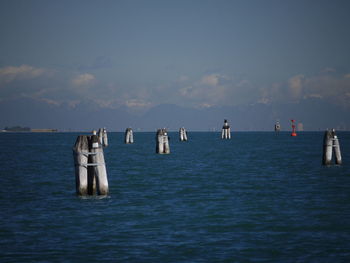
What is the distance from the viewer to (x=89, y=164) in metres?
20.2

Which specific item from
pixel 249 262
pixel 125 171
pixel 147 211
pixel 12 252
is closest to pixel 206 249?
pixel 249 262

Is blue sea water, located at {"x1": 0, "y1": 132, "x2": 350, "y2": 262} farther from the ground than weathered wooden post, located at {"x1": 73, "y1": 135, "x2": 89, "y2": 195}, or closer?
closer

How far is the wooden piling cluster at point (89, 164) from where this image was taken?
20.3 m

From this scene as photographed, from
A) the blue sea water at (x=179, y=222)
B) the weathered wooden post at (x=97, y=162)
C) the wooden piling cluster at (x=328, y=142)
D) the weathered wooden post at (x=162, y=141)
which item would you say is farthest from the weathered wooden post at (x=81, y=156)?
the weathered wooden post at (x=162, y=141)

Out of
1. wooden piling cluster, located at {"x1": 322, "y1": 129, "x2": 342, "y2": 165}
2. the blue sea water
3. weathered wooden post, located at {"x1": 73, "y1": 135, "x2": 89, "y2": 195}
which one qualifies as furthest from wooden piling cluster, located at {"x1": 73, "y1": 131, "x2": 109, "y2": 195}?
wooden piling cluster, located at {"x1": 322, "y1": 129, "x2": 342, "y2": 165}

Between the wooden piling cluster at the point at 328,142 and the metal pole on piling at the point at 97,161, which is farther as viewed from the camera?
the wooden piling cluster at the point at 328,142

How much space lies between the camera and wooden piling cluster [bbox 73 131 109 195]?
2030 centimetres

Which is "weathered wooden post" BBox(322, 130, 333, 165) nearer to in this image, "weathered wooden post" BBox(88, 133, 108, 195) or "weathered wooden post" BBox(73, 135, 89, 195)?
"weathered wooden post" BBox(88, 133, 108, 195)

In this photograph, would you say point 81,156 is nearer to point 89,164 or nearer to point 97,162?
point 89,164

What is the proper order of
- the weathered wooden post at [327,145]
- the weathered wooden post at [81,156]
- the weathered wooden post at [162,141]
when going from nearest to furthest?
the weathered wooden post at [81,156]
the weathered wooden post at [327,145]
the weathered wooden post at [162,141]

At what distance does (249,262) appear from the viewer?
1290 centimetres

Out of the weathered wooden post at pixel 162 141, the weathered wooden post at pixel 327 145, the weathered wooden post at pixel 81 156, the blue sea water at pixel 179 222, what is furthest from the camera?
the weathered wooden post at pixel 162 141

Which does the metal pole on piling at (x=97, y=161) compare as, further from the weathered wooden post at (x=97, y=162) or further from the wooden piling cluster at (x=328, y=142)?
the wooden piling cluster at (x=328, y=142)

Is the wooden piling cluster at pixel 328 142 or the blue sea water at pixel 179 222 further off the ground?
the wooden piling cluster at pixel 328 142
